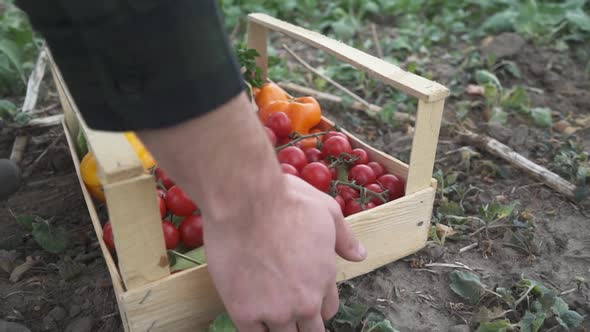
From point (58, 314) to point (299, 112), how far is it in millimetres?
1082

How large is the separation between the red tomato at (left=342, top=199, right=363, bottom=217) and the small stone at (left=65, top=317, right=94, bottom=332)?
82cm

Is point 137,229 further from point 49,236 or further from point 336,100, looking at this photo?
point 336,100

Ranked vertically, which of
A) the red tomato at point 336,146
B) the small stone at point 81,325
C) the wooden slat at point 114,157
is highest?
the wooden slat at point 114,157

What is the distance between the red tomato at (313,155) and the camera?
199 centimetres

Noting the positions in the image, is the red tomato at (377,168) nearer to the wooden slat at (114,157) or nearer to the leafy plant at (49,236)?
the wooden slat at (114,157)

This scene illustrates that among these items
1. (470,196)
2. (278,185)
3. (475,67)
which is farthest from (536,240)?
(475,67)

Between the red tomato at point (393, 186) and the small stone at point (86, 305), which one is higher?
the red tomato at point (393, 186)

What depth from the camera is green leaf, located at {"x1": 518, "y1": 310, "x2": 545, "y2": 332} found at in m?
1.57

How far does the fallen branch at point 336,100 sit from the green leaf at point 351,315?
1422 millimetres

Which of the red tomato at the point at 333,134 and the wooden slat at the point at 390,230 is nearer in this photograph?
the wooden slat at the point at 390,230

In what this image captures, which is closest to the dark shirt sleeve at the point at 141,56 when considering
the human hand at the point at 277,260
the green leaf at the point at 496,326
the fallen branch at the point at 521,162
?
the human hand at the point at 277,260

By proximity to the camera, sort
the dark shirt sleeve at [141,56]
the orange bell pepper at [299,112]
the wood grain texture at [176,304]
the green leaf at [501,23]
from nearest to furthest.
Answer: the dark shirt sleeve at [141,56] → the wood grain texture at [176,304] → the orange bell pepper at [299,112] → the green leaf at [501,23]

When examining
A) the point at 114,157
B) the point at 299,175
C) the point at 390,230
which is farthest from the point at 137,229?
the point at 390,230

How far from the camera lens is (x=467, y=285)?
5.68ft
